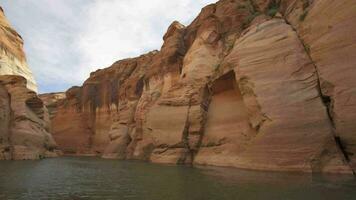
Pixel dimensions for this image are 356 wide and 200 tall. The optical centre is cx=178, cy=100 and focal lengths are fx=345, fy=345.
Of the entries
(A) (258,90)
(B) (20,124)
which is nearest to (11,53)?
(B) (20,124)

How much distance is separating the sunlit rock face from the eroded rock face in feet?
43.3

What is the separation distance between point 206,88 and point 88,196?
15844 mm

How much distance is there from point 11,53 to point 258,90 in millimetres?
40577

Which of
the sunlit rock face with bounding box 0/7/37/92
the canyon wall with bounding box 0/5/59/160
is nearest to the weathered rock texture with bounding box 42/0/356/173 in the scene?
the canyon wall with bounding box 0/5/59/160

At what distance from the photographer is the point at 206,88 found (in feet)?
82.1

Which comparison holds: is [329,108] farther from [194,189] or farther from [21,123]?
[21,123]

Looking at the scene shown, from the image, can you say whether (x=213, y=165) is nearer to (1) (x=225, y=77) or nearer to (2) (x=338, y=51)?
(1) (x=225, y=77)

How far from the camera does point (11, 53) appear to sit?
4784 centimetres

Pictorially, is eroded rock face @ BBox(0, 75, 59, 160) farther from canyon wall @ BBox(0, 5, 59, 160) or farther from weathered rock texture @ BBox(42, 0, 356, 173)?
weathered rock texture @ BBox(42, 0, 356, 173)

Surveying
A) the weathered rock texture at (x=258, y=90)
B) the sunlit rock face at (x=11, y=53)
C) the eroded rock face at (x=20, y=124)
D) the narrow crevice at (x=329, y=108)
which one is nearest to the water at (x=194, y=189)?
the narrow crevice at (x=329, y=108)

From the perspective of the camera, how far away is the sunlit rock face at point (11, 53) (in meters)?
45.3

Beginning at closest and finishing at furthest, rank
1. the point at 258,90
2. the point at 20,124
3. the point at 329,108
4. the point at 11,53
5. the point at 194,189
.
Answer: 1. the point at 194,189
2. the point at 329,108
3. the point at 258,90
4. the point at 20,124
5. the point at 11,53

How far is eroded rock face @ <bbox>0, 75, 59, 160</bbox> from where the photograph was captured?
28.2 m

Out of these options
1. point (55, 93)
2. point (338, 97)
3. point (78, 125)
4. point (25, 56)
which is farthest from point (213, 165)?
point (55, 93)
